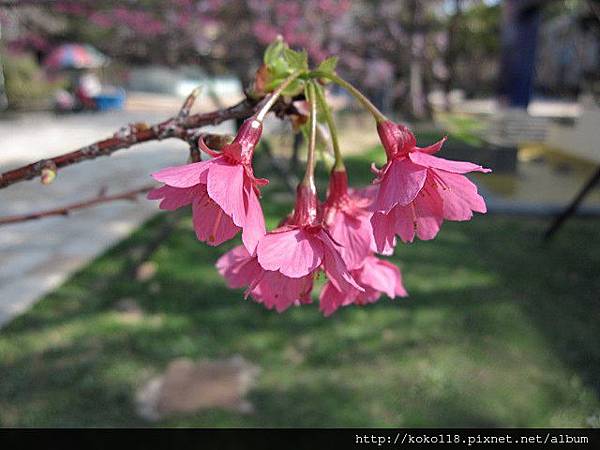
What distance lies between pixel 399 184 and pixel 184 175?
0.24 meters

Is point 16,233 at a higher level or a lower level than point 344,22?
lower

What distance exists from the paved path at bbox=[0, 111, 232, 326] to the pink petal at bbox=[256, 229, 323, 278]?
1686mm

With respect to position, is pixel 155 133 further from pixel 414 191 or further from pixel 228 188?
pixel 414 191

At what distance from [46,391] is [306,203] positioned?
2.72 meters

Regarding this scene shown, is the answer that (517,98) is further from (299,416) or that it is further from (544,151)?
(299,416)

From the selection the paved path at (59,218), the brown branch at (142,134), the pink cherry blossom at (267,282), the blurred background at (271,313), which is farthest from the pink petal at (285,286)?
the paved path at (59,218)

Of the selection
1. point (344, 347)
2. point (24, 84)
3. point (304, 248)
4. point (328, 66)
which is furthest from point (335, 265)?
point (24, 84)

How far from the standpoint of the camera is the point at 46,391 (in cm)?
290

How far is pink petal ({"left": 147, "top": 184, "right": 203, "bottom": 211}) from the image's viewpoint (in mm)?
673

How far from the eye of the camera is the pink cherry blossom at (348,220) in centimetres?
72

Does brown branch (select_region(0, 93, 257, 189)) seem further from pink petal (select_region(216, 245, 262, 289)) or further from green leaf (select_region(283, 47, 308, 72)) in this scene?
pink petal (select_region(216, 245, 262, 289))

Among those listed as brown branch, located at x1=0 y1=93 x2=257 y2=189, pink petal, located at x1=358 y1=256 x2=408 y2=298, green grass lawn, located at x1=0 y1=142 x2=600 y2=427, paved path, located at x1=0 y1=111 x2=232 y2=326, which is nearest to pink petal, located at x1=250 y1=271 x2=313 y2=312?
pink petal, located at x1=358 y1=256 x2=408 y2=298

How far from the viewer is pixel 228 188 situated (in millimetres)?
615
